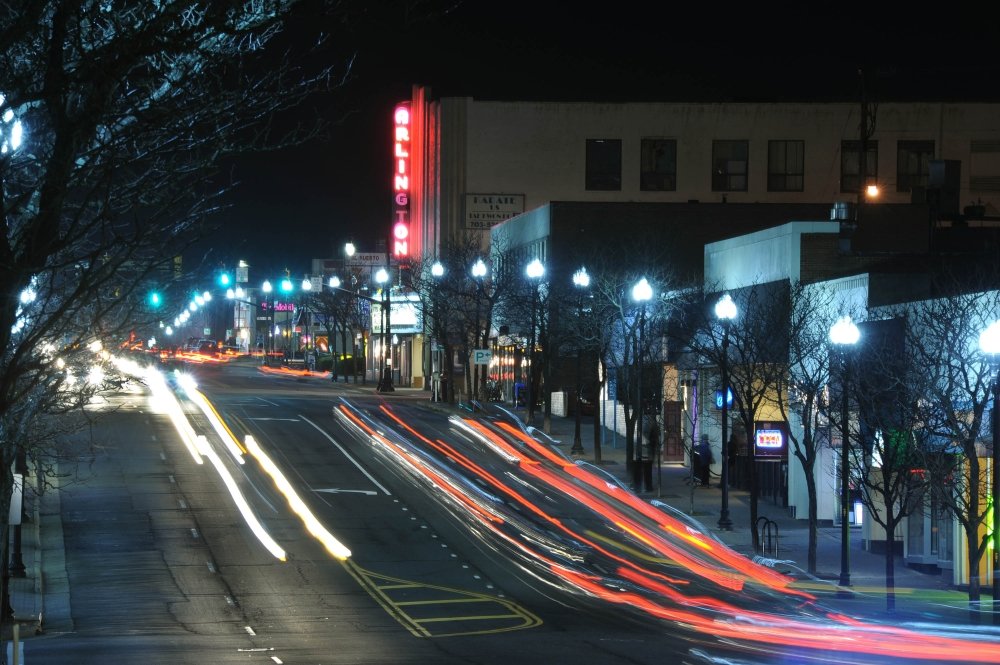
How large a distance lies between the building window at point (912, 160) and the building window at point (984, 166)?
225cm

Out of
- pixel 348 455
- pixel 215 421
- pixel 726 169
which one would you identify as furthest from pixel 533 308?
pixel 726 169

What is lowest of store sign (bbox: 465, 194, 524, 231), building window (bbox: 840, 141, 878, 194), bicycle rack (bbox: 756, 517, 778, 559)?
bicycle rack (bbox: 756, 517, 778, 559)

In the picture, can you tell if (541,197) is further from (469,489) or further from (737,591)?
(737,591)

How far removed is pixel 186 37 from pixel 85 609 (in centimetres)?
1631

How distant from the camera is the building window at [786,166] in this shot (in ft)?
238

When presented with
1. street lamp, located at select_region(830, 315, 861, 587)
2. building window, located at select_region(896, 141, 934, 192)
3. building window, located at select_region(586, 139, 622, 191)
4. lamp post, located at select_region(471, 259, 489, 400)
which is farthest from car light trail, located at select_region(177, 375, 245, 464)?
building window, located at select_region(896, 141, 934, 192)

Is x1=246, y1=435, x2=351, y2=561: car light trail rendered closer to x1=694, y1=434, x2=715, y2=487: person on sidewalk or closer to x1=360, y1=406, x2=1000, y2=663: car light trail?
x1=360, y1=406, x2=1000, y2=663: car light trail

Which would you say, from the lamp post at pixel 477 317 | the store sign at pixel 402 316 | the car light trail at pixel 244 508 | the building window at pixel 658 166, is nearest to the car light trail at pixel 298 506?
the car light trail at pixel 244 508

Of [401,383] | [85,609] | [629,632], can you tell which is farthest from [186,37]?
[401,383]

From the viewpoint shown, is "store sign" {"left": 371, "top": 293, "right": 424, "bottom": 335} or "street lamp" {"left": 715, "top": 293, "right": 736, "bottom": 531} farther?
"store sign" {"left": 371, "top": 293, "right": 424, "bottom": 335}

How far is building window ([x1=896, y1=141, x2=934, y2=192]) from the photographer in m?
72.8

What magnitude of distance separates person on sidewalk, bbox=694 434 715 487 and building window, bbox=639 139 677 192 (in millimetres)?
36583

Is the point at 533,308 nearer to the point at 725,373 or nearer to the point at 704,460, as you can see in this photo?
the point at 704,460

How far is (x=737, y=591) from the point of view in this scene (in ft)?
79.0
